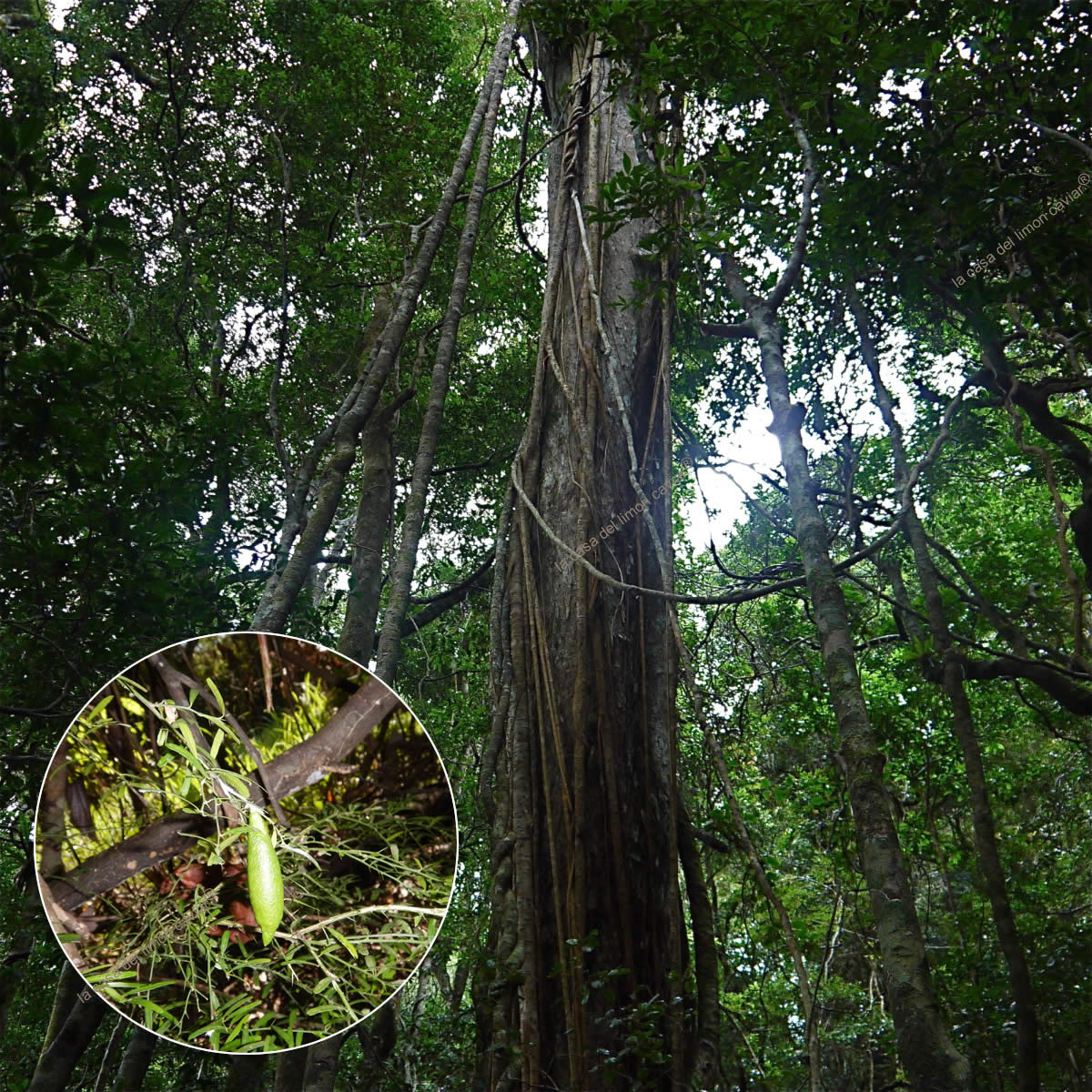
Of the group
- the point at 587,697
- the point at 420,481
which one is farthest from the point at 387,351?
the point at 587,697

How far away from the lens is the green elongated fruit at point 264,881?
5.08 feet

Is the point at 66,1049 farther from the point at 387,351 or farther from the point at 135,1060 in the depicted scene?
the point at 387,351

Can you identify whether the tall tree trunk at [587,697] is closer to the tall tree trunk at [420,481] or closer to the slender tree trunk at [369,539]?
the tall tree trunk at [420,481]

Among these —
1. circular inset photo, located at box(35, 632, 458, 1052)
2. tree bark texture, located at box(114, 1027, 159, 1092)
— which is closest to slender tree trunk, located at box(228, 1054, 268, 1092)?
tree bark texture, located at box(114, 1027, 159, 1092)

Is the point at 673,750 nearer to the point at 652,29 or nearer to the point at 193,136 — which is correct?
the point at 652,29

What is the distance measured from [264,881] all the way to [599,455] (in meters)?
1.78

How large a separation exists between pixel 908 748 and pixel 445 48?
242 inches

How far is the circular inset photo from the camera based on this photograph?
156 cm

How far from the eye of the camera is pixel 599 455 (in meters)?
2.87

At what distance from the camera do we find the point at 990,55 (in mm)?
3029

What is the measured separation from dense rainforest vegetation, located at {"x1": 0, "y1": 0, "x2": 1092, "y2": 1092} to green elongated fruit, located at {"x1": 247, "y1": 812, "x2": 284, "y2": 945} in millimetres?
620

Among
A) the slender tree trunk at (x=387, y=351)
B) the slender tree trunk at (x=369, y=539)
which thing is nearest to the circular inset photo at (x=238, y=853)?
the slender tree trunk at (x=387, y=351)

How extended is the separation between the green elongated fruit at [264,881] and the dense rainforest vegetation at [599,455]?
0.62m

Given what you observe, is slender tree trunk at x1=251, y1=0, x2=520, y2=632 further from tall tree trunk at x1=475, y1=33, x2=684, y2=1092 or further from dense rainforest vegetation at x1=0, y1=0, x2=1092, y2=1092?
tall tree trunk at x1=475, y1=33, x2=684, y2=1092
